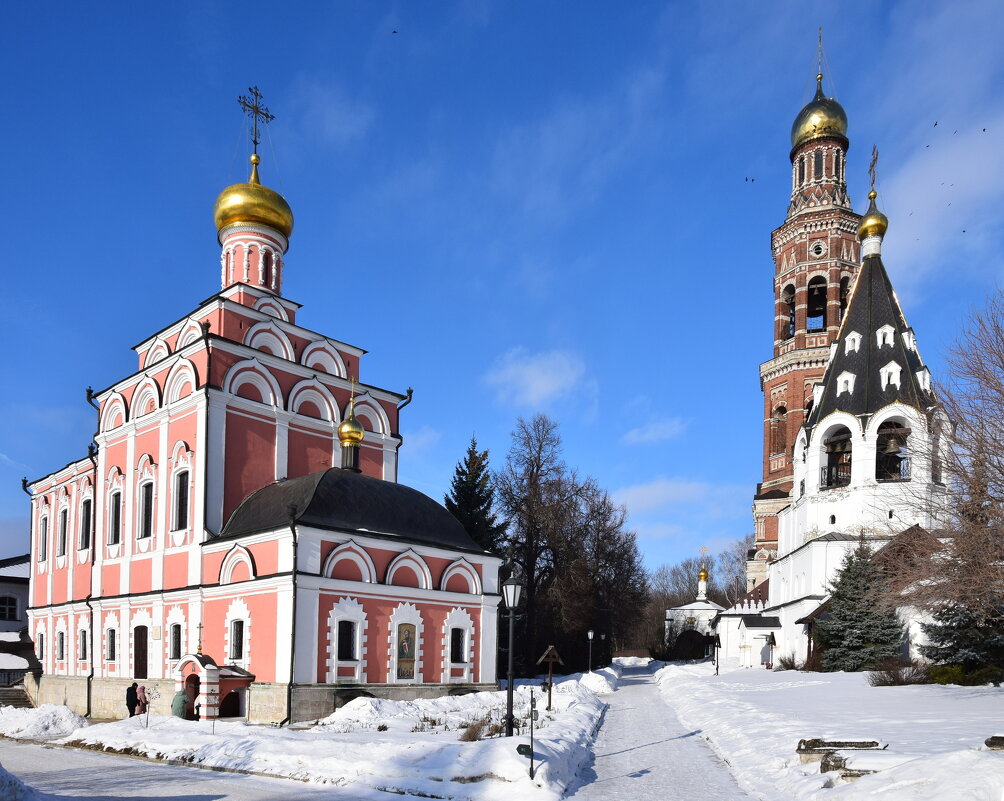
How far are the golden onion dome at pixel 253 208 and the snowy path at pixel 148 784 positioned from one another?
16.7m

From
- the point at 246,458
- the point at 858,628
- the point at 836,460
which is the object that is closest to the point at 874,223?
the point at 836,460

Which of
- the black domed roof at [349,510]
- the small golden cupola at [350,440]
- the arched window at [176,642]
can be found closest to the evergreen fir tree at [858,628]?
the black domed roof at [349,510]

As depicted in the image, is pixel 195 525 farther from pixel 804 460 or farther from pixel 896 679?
pixel 804 460

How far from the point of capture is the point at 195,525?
20078 mm

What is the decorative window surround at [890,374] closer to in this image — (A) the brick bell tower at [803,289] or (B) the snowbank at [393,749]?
(A) the brick bell tower at [803,289]

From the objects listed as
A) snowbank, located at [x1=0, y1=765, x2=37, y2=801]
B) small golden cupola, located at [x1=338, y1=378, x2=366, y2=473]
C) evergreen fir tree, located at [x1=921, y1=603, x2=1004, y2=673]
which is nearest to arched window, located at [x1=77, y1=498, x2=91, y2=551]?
small golden cupola, located at [x1=338, y1=378, x2=366, y2=473]

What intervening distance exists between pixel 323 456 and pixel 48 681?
37.9ft

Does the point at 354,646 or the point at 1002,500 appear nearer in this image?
the point at 1002,500

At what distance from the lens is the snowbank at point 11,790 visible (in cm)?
681

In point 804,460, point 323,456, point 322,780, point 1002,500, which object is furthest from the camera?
point 804,460

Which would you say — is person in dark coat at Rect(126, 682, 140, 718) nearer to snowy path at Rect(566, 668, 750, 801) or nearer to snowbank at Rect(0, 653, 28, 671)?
snowy path at Rect(566, 668, 750, 801)

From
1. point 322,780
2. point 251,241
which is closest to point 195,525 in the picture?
point 251,241

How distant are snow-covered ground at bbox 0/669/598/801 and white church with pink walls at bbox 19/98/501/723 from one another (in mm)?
2160

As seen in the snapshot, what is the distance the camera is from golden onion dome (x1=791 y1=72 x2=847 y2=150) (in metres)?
45.1
